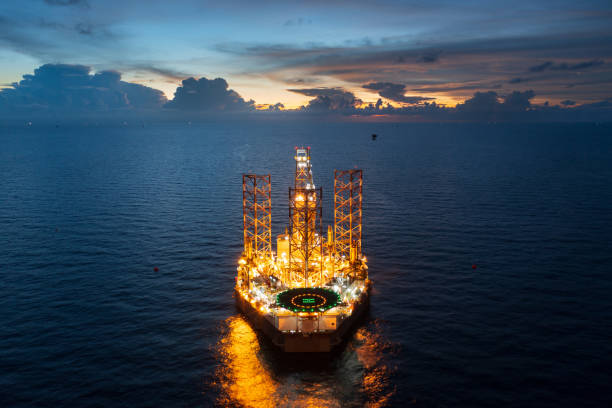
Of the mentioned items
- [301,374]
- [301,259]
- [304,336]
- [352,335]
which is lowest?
[301,374]

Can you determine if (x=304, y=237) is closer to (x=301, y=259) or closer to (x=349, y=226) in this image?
(x=301, y=259)

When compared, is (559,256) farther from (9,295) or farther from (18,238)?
(18,238)

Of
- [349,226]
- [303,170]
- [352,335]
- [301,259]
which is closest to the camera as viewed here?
[352,335]

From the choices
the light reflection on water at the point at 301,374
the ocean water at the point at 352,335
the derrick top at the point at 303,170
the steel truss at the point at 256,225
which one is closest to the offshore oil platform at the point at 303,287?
the derrick top at the point at 303,170

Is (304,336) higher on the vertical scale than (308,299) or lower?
lower

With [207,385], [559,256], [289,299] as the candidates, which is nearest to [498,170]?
[559,256]

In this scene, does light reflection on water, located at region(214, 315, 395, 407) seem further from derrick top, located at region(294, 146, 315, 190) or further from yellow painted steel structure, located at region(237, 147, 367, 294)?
derrick top, located at region(294, 146, 315, 190)

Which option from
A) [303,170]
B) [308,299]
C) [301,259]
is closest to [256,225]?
[301,259]

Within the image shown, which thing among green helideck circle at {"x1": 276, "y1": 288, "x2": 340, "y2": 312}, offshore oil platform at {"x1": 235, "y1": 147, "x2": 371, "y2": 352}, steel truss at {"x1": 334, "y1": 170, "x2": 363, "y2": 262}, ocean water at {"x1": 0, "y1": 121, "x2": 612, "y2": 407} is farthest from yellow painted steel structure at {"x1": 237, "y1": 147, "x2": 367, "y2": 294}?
ocean water at {"x1": 0, "y1": 121, "x2": 612, "y2": 407}
